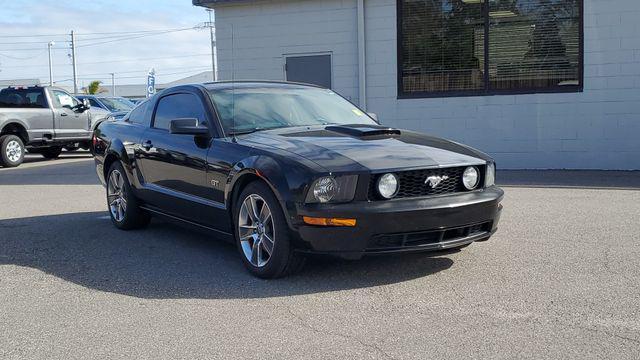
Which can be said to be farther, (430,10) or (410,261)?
(430,10)

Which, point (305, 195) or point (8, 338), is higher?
point (305, 195)

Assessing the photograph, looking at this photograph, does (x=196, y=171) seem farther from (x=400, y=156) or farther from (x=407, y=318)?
(x=407, y=318)

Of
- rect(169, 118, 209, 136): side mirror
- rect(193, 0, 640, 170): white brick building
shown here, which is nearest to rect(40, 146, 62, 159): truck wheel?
rect(193, 0, 640, 170): white brick building

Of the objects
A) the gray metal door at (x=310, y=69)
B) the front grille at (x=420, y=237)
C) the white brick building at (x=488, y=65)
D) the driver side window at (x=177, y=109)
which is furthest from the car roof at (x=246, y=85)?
the gray metal door at (x=310, y=69)

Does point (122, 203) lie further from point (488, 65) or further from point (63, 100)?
point (63, 100)

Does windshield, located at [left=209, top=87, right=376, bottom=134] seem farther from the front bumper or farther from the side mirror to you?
the front bumper

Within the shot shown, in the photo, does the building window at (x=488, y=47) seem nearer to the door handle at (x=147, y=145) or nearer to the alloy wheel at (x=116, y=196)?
the alloy wheel at (x=116, y=196)

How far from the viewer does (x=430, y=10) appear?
1310 cm

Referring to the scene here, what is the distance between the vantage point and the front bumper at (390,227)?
4.74 meters

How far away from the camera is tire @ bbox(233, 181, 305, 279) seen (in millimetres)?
5008

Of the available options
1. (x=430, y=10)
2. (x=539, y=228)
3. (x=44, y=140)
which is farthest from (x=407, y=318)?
(x=44, y=140)

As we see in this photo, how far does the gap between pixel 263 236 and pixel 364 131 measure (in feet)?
4.01

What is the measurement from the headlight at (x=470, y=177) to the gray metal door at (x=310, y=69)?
8751mm

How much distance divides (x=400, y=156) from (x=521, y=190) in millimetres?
5553
